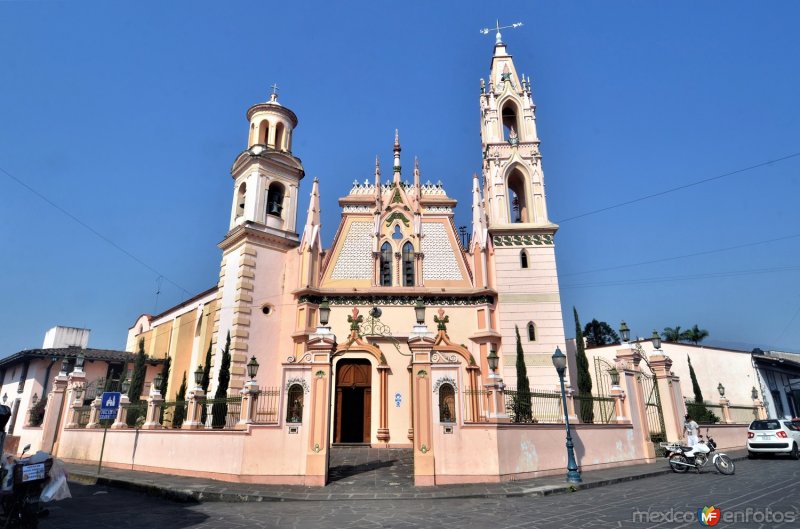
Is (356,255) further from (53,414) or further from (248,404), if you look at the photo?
(53,414)

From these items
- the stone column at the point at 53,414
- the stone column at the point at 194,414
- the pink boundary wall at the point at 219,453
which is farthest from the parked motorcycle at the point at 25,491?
the stone column at the point at 53,414

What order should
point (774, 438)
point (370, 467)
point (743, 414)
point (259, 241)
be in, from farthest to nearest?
point (743, 414) < point (259, 241) < point (774, 438) < point (370, 467)

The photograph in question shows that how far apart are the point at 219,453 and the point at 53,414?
13.2 meters

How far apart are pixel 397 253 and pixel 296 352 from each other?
677 centimetres

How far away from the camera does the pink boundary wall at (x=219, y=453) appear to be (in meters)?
11.6

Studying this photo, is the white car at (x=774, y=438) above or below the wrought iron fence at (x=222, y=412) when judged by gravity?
below

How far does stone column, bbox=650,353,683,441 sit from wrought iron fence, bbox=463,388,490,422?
8.96 m

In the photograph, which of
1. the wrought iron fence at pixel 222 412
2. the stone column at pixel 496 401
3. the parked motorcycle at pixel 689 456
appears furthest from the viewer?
the wrought iron fence at pixel 222 412

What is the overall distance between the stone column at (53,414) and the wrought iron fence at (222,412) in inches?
461

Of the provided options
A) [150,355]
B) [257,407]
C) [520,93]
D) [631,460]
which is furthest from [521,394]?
[150,355]

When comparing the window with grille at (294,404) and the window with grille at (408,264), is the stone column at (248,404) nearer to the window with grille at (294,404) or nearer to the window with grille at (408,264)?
the window with grille at (294,404)

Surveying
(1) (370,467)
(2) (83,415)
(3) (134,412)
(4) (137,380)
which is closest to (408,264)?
(1) (370,467)

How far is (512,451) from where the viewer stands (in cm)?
1198

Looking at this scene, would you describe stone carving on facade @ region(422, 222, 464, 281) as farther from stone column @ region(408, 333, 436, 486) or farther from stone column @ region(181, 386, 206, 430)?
stone column @ region(181, 386, 206, 430)
